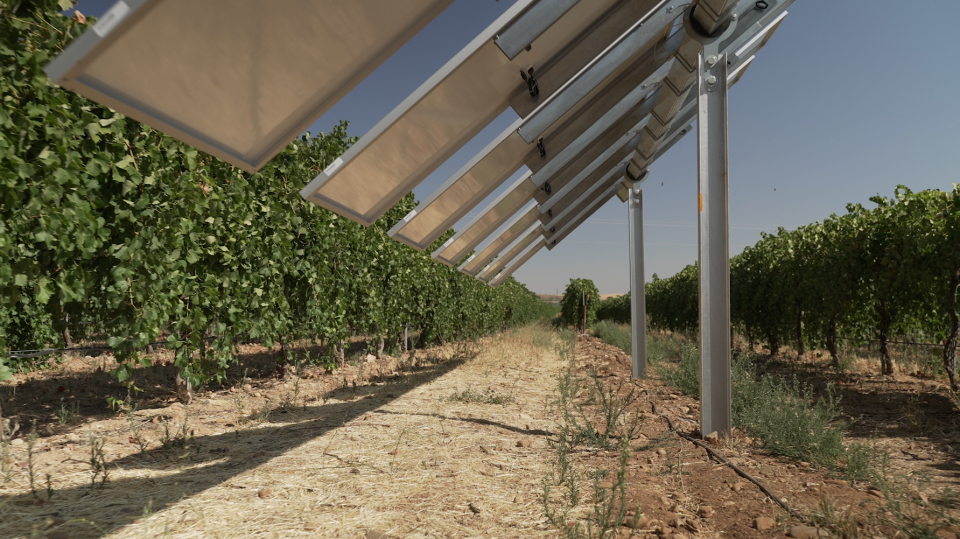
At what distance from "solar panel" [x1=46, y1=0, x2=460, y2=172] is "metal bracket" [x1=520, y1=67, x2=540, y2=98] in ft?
3.53

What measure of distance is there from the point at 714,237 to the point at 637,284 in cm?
399

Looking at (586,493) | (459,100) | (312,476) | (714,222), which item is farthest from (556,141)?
(312,476)

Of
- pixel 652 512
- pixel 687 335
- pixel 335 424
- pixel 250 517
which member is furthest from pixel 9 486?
pixel 687 335

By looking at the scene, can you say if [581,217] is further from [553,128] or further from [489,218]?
[553,128]

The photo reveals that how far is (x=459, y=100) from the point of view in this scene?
3.19 metres

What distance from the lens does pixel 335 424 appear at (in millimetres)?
4773

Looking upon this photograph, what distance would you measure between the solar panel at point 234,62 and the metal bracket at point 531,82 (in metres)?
1.08

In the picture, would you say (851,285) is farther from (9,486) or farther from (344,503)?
(9,486)

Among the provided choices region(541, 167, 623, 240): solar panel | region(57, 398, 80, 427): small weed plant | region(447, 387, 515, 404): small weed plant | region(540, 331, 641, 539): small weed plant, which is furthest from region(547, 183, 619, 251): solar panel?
region(57, 398, 80, 427): small weed plant

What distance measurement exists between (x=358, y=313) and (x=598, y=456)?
238 inches

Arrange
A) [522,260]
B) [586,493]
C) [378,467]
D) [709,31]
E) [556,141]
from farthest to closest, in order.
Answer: [522,260], [556,141], [709,31], [378,467], [586,493]

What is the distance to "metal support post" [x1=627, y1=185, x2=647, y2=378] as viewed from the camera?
25.1 feet

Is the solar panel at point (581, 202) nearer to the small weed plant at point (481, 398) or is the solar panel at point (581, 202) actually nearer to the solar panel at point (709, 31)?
the solar panel at point (709, 31)

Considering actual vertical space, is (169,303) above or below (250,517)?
above
